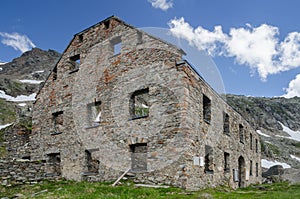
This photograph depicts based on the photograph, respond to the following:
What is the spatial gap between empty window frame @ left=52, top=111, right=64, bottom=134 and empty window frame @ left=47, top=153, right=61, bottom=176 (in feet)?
5.16

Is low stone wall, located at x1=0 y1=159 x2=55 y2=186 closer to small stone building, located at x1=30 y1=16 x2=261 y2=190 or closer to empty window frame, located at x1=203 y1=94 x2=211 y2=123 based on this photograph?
small stone building, located at x1=30 y1=16 x2=261 y2=190

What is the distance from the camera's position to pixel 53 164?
Result: 1847 centimetres

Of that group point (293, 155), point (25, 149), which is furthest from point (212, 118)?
point (293, 155)

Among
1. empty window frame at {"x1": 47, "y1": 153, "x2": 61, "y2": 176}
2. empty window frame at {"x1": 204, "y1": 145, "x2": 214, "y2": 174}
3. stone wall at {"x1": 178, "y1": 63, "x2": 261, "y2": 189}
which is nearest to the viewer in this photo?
stone wall at {"x1": 178, "y1": 63, "x2": 261, "y2": 189}

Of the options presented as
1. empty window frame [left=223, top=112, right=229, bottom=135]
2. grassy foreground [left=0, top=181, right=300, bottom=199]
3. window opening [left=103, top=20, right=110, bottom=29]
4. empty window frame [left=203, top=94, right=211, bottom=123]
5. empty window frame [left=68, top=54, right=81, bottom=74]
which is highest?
window opening [left=103, top=20, right=110, bottom=29]

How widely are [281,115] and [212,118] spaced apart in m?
105

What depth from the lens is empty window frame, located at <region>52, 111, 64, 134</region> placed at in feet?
63.1

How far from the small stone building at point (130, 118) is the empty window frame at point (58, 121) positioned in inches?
2.6

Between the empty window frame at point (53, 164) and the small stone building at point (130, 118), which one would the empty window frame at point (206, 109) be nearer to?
the small stone building at point (130, 118)

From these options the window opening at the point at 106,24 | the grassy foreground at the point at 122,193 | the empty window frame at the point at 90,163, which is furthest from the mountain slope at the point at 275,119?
the grassy foreground at the point at 122,193

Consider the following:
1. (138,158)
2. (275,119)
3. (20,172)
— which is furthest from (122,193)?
(275,119)

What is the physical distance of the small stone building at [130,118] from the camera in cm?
1320

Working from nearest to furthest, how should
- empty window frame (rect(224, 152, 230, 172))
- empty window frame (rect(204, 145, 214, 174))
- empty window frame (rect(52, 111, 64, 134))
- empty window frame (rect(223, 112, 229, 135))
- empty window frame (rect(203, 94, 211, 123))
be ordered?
1. empty window frame (rect(204, 145, 214, 174))
2. empty window frame (rect(203, 94, 211, 123))
3. empty window frame (rect(224, 152, 230, 172))
4. empty window frame (rect(52, 111, 64, 134))
5. empty window frame (rect(223, 112, 229, 135))

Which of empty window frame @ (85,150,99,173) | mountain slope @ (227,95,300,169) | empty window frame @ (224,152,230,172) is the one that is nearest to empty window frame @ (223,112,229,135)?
empty window frame @ (224,152,230,172)
